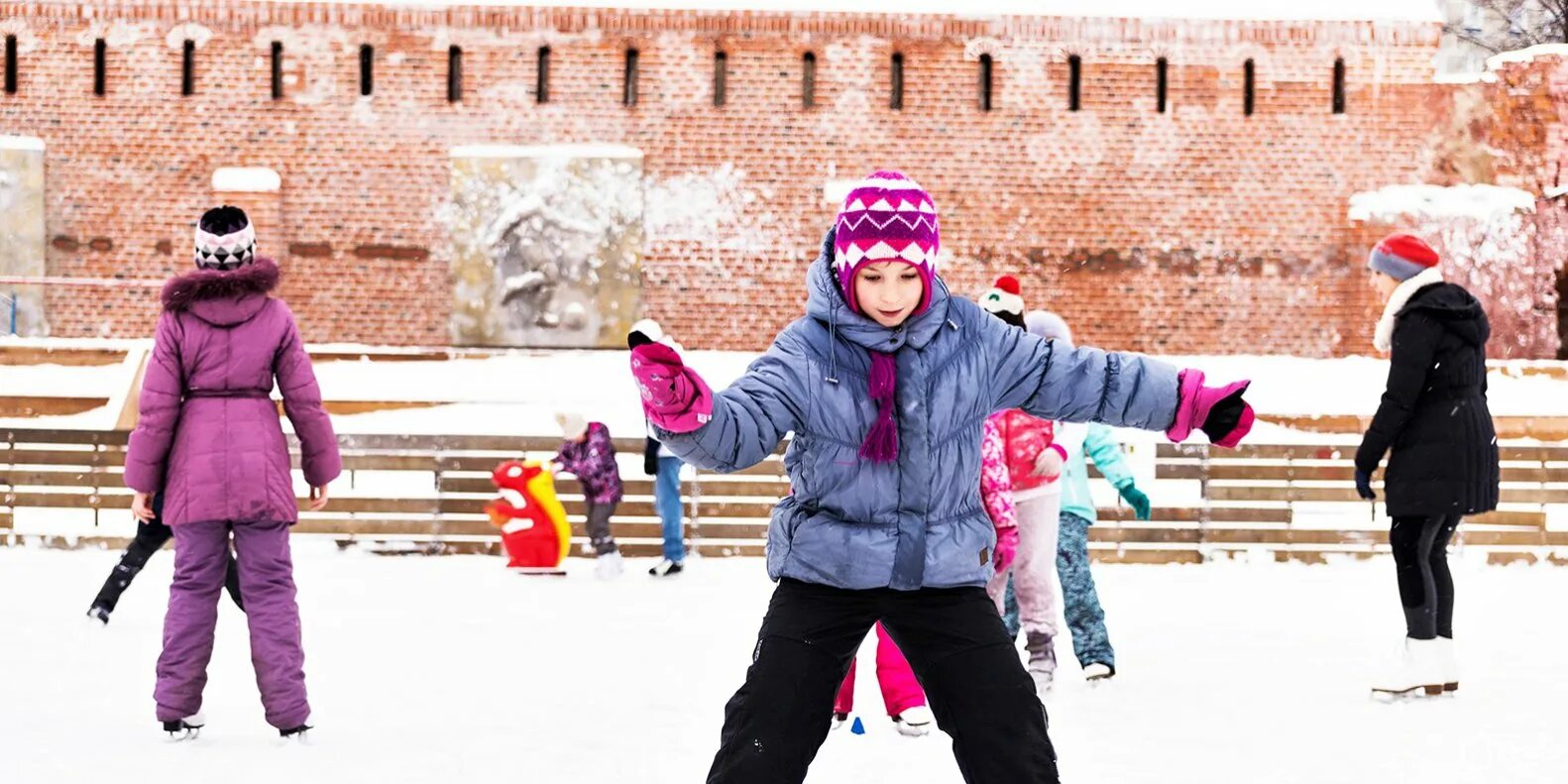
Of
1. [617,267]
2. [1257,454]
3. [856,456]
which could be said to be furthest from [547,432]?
[856,456]

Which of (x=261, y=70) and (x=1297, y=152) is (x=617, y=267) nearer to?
(x=261, y=70)

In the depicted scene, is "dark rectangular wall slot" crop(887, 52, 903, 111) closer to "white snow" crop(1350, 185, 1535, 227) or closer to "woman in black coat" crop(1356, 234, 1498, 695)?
"white snow" crop(1350, 185, 1535, 227)

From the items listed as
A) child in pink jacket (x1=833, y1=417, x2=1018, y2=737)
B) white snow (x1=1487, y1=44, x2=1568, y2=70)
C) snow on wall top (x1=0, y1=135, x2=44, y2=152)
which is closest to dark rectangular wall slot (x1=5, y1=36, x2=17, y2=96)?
snow on wall top (x1=0, y1=135, x2=44, y2=152)

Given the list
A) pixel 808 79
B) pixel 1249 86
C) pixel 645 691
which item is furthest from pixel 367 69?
pixel 645 691

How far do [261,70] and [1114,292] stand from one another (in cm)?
924

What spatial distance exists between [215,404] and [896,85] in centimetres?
1557

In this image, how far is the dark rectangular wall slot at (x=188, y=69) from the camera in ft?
64.9

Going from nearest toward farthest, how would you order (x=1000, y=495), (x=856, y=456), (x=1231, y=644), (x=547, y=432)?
(x=856, y=456) < (x=1000, y=495) < (x=1231, y=644) < (x=547, y=432)

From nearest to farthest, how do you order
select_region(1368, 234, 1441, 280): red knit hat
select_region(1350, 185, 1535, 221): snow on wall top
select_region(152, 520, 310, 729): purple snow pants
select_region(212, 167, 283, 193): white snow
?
select_region(152, 520, 310, 729): purple snow pants → select_region(1368, 234, 1441, 280): red knit hat → select_region(212, 167, 283, 193): white snow → select_region(1350, 185, 1535, 221): snow on wall top

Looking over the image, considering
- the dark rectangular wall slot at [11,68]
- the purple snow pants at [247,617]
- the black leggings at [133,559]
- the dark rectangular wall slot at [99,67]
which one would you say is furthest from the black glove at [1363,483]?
the dark rectangular wall slot at [11,68]

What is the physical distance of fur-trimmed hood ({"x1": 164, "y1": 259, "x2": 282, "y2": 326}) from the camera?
4.91 metres

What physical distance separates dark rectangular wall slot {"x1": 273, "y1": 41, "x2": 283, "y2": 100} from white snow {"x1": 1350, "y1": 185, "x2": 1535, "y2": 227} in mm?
11298

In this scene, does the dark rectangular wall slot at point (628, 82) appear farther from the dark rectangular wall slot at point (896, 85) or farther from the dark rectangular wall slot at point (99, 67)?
the dark rectangular wall slot at point (99, 67)

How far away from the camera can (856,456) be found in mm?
3273
